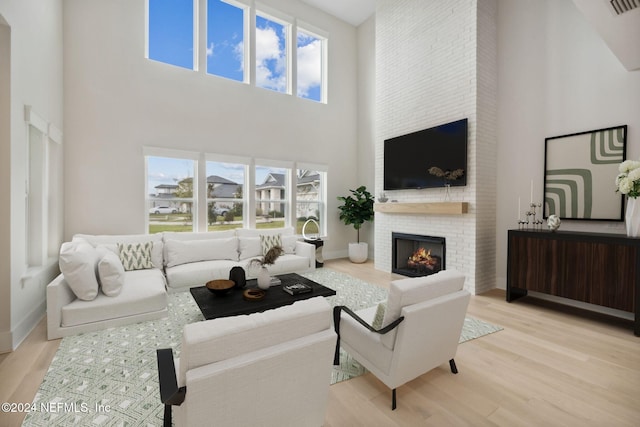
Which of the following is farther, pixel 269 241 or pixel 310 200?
pixel 310 200

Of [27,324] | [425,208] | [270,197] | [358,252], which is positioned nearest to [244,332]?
[27,324]

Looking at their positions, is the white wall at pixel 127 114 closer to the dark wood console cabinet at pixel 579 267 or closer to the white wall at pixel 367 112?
the white wall at pixel 367 112

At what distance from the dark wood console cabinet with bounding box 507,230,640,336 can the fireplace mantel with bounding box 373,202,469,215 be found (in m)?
0.75

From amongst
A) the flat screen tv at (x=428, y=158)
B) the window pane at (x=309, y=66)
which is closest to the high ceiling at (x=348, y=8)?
the window pane at (x=309, y=66)

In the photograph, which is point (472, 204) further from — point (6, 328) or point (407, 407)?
point (6, 328)

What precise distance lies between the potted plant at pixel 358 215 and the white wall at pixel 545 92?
263cm

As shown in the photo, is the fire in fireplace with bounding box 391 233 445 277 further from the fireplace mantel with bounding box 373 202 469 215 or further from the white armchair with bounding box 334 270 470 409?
the white armchair with bounding box 334 270 470 409

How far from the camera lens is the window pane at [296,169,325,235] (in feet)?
21.8

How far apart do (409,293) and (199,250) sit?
3716 millimetres

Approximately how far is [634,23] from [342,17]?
5.91 metres

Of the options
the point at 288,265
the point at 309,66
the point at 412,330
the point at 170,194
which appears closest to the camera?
the point at 412,330

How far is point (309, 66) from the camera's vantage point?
6785 millimetres

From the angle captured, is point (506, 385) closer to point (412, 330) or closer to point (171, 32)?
point (412, 330)

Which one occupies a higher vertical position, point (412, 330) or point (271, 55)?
point (271, 55)
